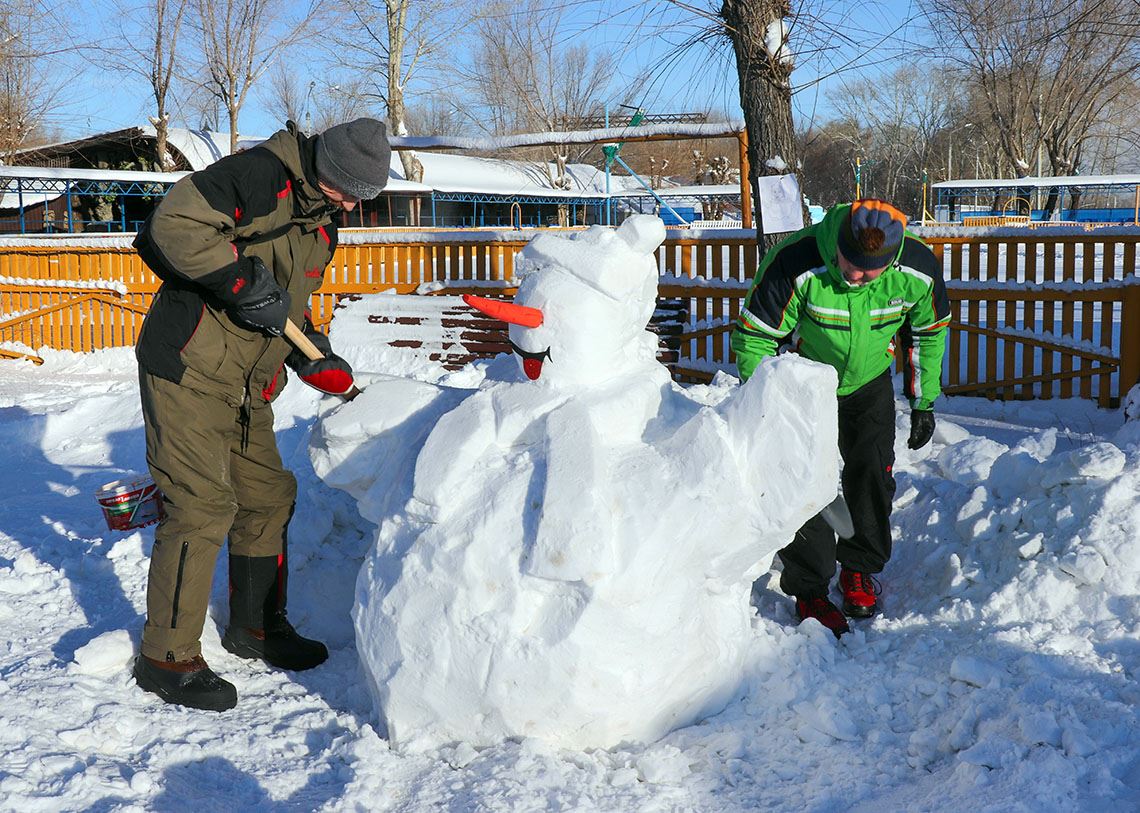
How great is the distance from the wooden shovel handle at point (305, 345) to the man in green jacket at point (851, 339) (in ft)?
4.76

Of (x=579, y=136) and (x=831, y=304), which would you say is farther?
(x=579, y=136)

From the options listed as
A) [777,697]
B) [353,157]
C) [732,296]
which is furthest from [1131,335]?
[353,157]

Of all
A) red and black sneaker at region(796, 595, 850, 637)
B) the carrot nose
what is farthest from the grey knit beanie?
red and black sneaker at region(796, 595, 850, 637)

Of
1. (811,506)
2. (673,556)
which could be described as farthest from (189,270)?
(811,506)

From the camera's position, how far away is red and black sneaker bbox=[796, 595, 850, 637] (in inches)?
141

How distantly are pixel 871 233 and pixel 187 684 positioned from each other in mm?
2731

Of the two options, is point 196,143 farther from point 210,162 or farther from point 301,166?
point 301,166

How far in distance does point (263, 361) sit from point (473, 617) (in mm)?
1265

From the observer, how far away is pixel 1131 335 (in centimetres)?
692

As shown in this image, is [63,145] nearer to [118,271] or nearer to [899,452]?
[118,271]

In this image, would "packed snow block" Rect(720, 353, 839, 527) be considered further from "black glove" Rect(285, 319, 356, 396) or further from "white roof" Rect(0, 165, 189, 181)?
"white roof" Rect(0, 165, 189, 181)

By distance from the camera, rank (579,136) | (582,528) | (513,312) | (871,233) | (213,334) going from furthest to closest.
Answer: (579,136) < (871,233) < (213,334) < (513,312) < (582,528)

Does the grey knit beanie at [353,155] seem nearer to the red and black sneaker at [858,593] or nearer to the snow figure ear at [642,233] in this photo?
the snow figure ear at [642,233]

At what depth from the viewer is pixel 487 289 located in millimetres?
9531
